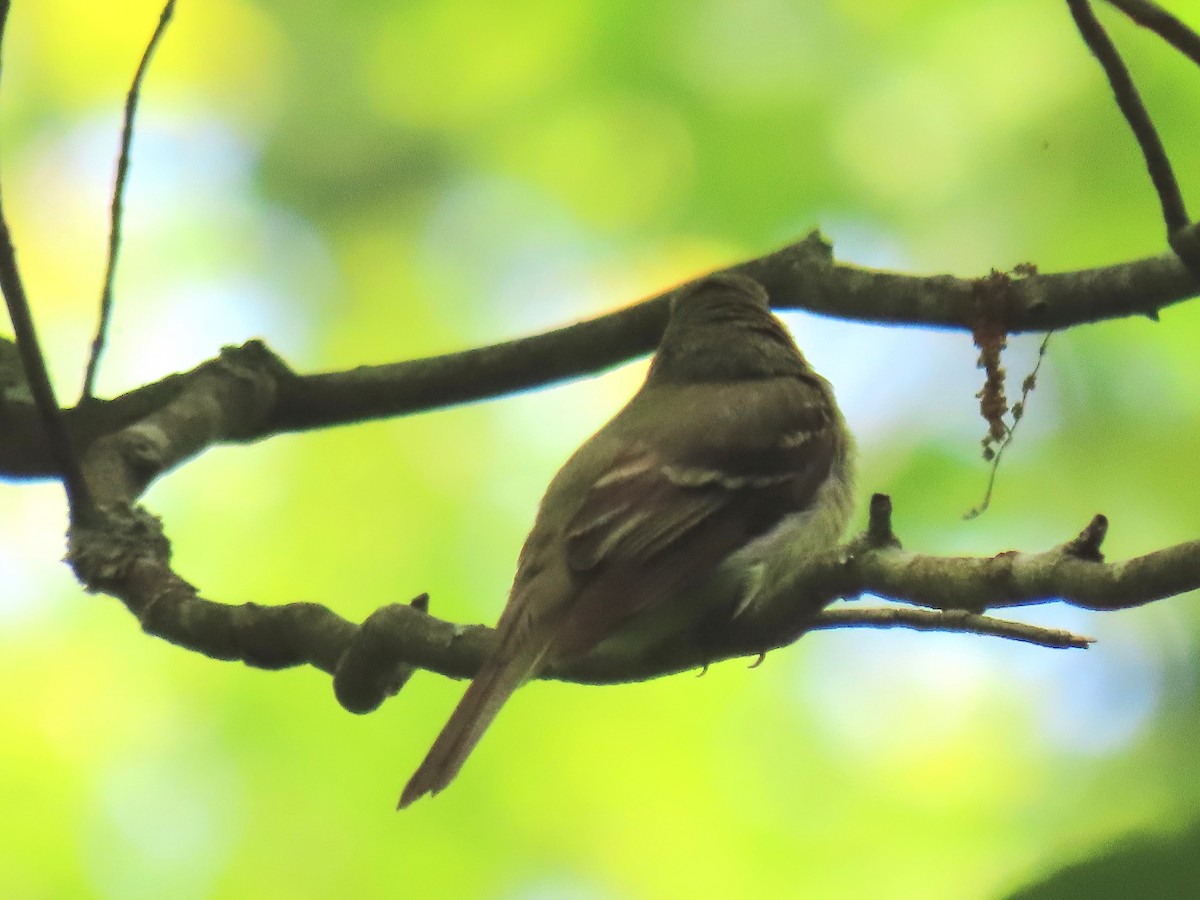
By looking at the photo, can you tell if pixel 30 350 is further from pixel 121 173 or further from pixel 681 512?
pixel 681 512

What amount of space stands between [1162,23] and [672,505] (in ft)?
6.27

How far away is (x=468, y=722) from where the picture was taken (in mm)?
3436

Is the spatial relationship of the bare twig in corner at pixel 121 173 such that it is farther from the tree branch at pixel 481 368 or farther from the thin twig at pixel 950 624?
the thin twig at pixel 950 624

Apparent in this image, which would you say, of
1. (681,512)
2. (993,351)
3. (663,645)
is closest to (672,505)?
(681,512)

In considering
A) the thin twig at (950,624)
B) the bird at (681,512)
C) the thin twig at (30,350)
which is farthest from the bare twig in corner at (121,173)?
the thin twig at (950,624)

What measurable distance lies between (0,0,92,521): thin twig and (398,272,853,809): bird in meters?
1.24

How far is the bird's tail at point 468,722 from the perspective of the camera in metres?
3.33

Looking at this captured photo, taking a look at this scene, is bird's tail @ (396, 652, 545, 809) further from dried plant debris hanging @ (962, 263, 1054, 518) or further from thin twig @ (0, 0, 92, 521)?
dried plant debris hanging @ (962, 263, 1054, 518)

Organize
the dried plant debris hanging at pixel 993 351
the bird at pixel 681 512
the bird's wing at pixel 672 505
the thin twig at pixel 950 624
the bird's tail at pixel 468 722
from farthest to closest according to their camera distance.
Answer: the dried plant debris hanging at pixel 993 351 → the bird's wing at pixel 672 505 → the bird at pixel 681 512 → the bird's tail at pixel 468 722 → the thin twig at pixel 950 624

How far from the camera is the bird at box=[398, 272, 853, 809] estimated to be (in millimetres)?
3695

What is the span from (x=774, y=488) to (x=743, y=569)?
1.34 ft

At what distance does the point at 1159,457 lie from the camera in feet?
18.2

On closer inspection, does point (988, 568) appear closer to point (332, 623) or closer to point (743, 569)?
point (743, 569)

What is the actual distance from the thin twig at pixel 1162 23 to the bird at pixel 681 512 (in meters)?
1.33
